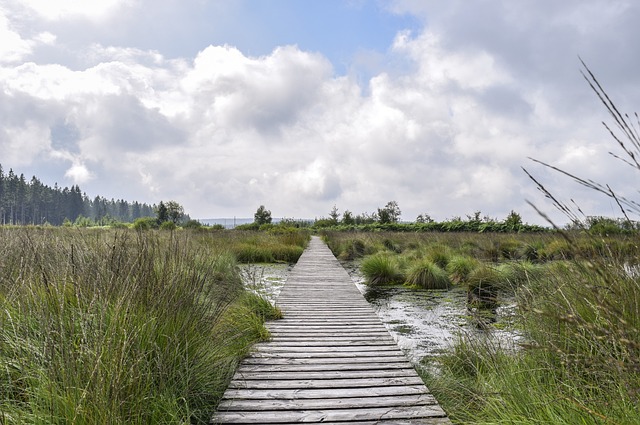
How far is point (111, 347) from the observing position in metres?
1.83

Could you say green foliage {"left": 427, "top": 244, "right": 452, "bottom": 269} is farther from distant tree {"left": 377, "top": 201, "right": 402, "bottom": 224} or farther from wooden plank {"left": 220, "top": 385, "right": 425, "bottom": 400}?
distant tree {"left": 377, "top": 201, "right": 402, "bottom": 224}

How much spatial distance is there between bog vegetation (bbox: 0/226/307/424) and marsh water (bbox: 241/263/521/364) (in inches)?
73.9

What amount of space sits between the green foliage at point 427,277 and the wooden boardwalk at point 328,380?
12.5 ft

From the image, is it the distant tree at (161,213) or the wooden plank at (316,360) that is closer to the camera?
the wooden plank at (316,360)

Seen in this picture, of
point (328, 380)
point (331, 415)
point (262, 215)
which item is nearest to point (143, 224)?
point (262, 215)

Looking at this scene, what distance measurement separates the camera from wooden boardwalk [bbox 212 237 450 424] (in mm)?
2525

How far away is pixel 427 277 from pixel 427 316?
2.82 metres

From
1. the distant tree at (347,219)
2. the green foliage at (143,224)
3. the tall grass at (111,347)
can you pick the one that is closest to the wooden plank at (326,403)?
the tall grass at (111,347)

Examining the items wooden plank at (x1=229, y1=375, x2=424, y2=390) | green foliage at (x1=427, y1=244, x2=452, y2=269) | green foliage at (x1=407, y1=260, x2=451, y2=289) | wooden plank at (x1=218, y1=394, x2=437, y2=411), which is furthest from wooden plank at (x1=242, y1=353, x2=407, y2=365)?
green foliage at (x1=427, y1=244, x2=452, y2=269)

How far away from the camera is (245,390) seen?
9.37 feet

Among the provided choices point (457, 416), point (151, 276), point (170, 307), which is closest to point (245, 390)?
point (170, 307)

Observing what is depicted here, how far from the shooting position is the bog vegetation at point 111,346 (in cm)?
169

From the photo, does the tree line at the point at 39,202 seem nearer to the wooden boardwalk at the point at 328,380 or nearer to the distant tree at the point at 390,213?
the distant tree at the point at 390,213

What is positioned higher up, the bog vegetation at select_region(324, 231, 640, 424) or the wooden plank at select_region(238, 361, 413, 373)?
the bog vegetation at select_region(324, 231, 640, 424)
